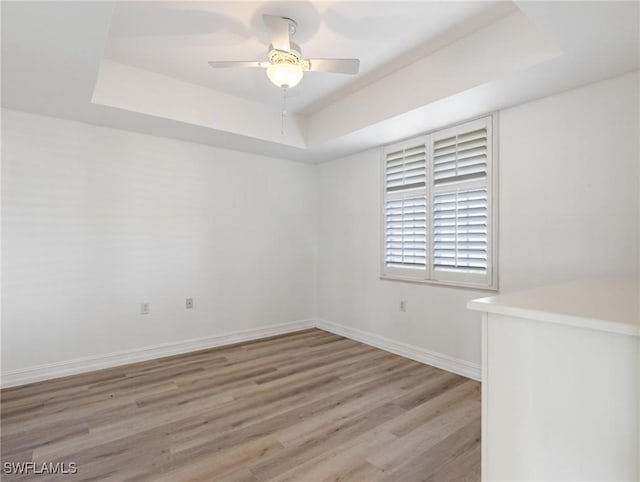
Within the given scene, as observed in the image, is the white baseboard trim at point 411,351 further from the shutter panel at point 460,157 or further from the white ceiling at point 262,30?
the white ceiling at point 262,30

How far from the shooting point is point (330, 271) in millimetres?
4660

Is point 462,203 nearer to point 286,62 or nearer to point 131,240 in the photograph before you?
point 286,62

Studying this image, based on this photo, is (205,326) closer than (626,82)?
Answer: No

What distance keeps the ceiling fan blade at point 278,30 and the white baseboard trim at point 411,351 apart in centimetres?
296

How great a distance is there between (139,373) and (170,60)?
2.78 m

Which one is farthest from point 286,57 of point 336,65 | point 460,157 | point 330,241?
point 330,241

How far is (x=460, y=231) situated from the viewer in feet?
10.4

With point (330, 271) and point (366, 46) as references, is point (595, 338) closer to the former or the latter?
point (366, 46)

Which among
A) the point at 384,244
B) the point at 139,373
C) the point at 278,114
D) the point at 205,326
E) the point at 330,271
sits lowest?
the point at 139,373

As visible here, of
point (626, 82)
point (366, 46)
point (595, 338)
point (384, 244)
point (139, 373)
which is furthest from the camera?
point (384, 244)

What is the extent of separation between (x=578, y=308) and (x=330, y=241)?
3653 mm

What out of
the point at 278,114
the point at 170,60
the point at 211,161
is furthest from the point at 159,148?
the point at 278,114

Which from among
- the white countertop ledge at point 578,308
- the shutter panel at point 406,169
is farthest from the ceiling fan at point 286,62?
the white countertop ledge at point 578,308

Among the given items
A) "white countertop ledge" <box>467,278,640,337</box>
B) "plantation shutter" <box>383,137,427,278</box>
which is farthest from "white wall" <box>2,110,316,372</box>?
"white countertop ledge" <box>467,278,640,337</box>
